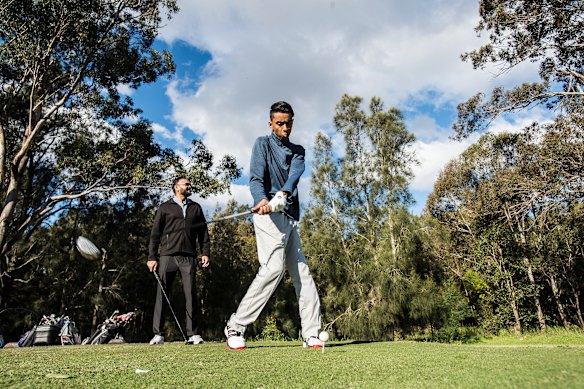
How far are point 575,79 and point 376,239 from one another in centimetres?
916

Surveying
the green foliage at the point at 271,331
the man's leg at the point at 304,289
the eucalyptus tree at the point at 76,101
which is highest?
the eucalyptus tree at the point at 76,101

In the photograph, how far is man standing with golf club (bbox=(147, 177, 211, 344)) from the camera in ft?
16.4

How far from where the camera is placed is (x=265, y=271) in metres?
3.46

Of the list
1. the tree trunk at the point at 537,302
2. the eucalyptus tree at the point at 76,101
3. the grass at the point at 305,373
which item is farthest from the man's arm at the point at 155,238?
the tree trunk at the point at 537,302

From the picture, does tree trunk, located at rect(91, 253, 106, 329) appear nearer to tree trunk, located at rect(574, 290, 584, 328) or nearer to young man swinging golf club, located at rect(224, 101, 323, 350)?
young man swinging golf club, located at rect(224, 101, 323, 350)

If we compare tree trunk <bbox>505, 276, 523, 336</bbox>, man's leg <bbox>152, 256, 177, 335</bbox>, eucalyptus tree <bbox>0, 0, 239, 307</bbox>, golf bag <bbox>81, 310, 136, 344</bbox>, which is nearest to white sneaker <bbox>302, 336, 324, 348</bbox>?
man's leg <bbox>152, 256, 177, 335</bbox>

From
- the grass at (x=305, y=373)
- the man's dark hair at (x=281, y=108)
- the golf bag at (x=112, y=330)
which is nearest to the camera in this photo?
the grass at (x=305, y=373)

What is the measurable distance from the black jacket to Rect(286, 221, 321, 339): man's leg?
70.4 inches

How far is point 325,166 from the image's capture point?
1942 cm

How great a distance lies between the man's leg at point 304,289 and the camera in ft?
11.8

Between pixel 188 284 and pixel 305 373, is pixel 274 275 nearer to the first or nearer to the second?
pixel 305 373

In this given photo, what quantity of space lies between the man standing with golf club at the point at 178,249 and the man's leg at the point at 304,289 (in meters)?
1.66

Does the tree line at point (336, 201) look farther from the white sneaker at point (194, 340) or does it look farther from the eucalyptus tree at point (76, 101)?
the white sneaker at point (194, 340)

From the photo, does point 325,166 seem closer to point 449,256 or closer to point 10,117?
point 449,256
